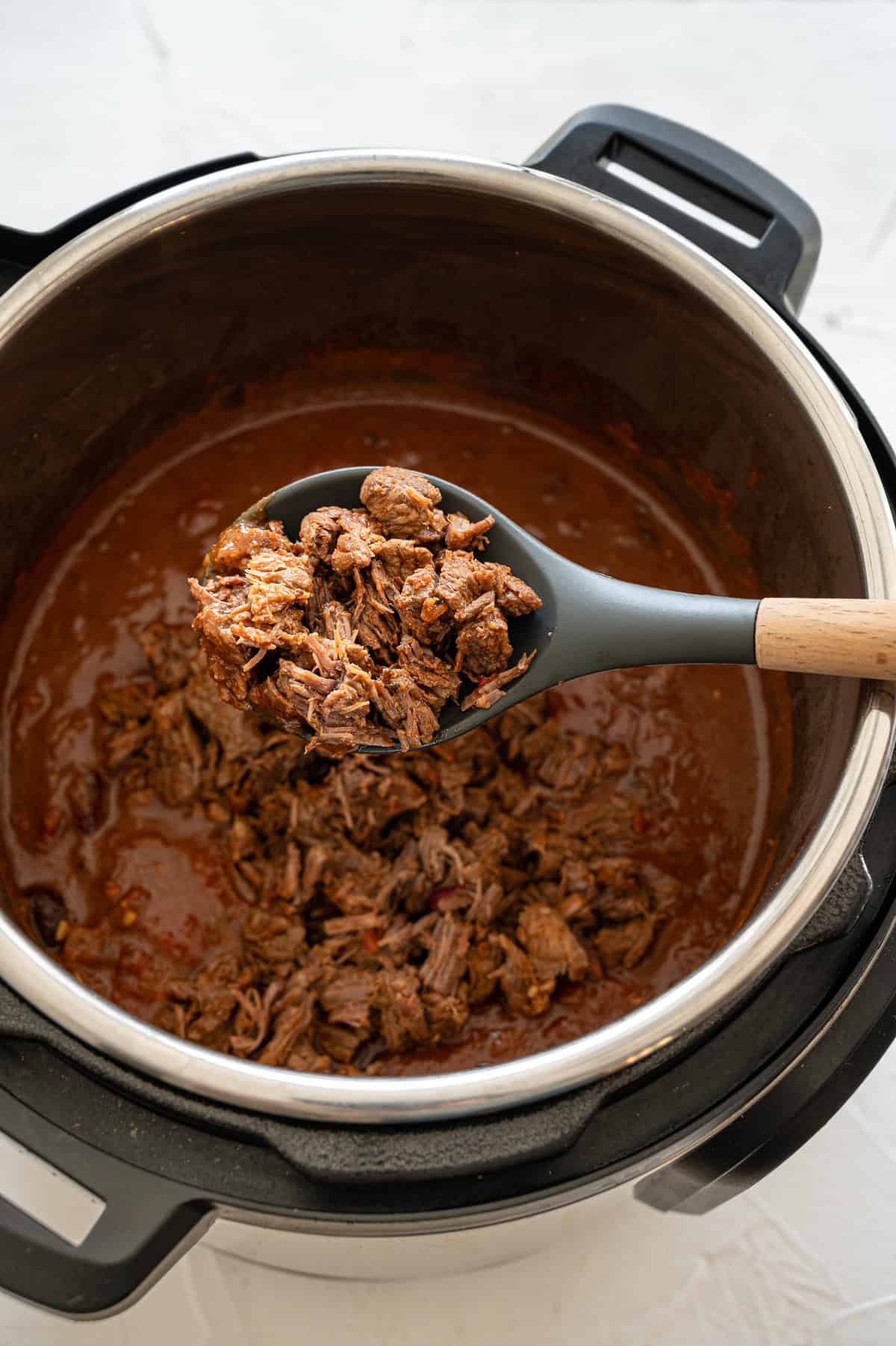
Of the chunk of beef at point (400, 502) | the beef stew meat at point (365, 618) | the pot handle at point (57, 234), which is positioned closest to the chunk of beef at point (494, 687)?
the beef stew meat at point (365, 618)

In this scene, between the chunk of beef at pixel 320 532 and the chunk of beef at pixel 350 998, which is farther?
the chunk of beef at pixel 350 998

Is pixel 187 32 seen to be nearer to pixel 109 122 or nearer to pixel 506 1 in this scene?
pixel 109 122

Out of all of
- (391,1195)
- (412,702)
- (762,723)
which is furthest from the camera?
(762,723)

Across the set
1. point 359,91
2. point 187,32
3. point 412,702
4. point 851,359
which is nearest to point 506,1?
point 359,91

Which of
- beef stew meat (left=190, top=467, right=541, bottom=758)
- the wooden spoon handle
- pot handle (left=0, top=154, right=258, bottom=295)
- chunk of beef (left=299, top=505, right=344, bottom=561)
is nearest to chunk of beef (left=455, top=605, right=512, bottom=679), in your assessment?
beef stew meat (left=190, top=467, right=541, bottom=758)

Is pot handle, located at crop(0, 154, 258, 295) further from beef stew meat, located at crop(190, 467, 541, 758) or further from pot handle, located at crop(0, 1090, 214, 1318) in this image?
pot handle, located at crop(0, 1090, 214, 1318)

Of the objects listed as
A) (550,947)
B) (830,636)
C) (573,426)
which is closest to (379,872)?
(550,947)

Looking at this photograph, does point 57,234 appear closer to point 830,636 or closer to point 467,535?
point 467,535

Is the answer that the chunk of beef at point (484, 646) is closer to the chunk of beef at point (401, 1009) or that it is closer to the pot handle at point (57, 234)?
the chunk of beef at point (401, 1009)
